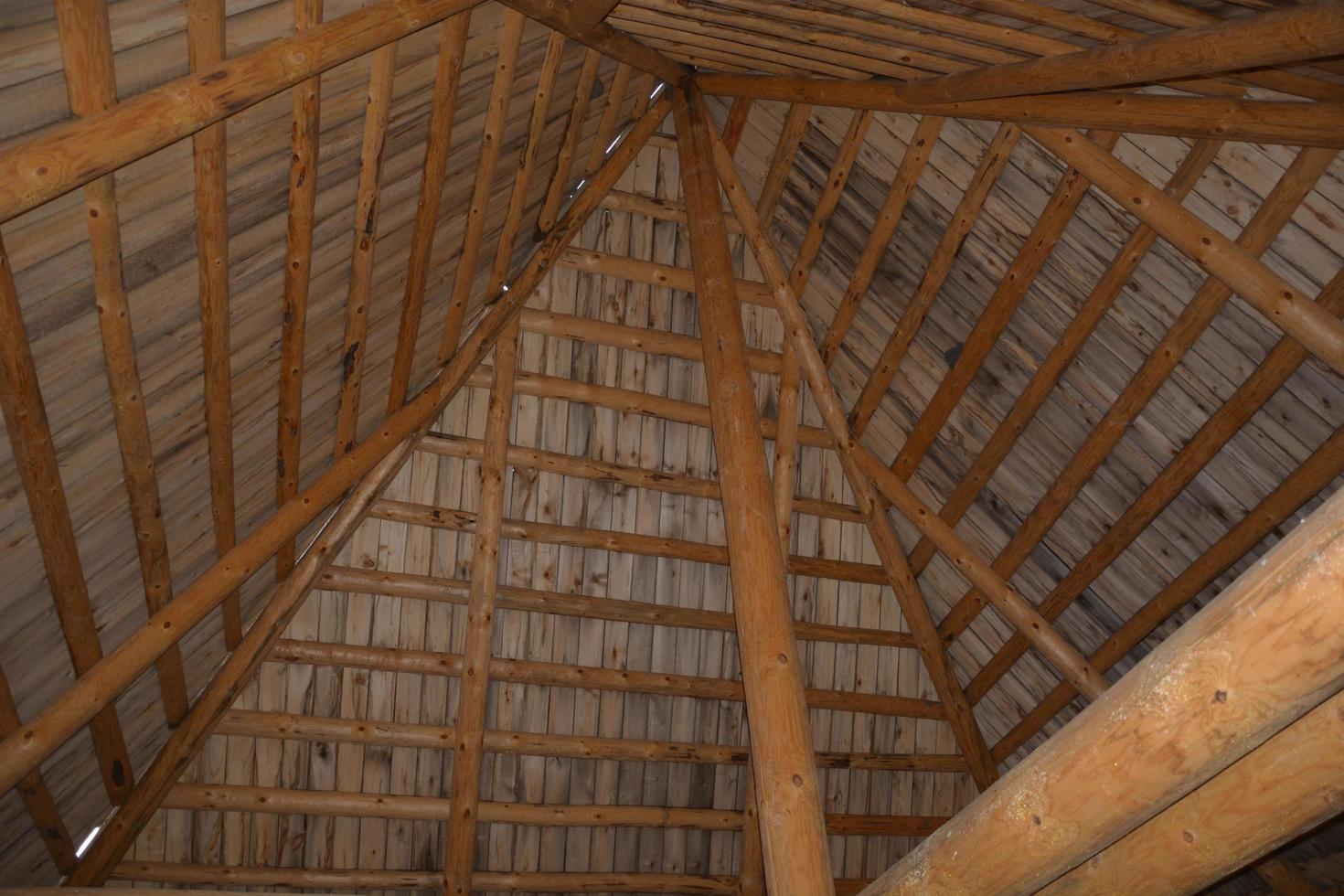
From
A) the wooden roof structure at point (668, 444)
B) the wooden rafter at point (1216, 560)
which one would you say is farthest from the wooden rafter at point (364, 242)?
the wooden rafter at point (1216, 560)

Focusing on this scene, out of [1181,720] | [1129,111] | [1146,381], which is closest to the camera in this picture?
[1181,720]

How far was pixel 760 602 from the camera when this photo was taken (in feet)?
10.9

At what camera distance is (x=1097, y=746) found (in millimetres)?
1643

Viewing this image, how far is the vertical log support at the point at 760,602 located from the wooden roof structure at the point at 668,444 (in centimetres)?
2

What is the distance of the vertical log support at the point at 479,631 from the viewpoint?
16.0 feet

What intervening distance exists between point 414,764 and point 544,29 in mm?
3228

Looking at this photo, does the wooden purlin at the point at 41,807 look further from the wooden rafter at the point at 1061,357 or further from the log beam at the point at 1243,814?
the wooden rafter at the point at 1061,357

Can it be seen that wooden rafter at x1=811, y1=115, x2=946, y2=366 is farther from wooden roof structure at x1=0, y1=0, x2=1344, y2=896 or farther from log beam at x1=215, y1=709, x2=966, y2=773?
log beam at x1=215, y1=709, x2=966, y2=773

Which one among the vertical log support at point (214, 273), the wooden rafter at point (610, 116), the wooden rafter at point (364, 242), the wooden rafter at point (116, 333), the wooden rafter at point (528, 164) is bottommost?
the wooden rafter at point (116, 333)

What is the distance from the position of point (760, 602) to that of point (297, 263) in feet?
5.61

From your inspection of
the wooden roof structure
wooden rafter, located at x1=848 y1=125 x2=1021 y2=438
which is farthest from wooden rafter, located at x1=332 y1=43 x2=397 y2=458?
wooden rafter, located at x1=848 y1=125 x2=1021 y2=438

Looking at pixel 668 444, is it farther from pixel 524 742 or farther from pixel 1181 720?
pixel 1181 720

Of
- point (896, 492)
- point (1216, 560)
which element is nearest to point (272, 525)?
point (896, 492)

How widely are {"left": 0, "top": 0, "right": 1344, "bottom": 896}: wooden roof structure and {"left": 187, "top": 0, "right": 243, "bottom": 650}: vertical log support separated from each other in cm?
2
